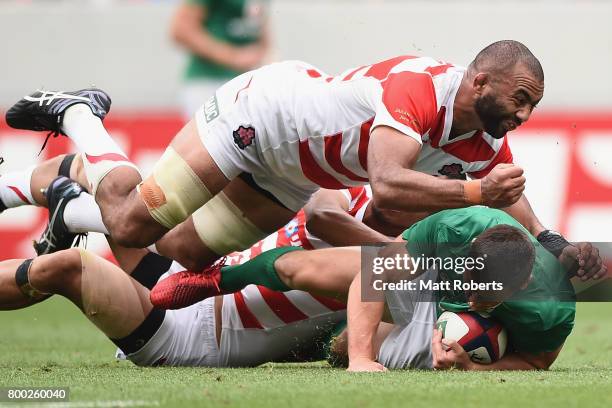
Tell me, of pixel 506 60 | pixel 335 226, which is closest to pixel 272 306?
pixel 335 226

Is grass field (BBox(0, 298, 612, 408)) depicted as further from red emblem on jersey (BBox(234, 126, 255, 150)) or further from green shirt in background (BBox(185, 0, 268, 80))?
green shirt in background (BBox(185, 0, 268, 80))

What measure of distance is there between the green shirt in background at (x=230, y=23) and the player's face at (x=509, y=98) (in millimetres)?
4808

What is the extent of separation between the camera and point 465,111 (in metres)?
5.40

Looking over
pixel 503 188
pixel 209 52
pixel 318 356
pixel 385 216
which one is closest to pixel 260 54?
pixel 209 52

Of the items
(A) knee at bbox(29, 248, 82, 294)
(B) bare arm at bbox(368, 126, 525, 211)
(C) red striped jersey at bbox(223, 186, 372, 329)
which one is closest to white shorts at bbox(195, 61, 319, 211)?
(C) red striped jersey at bbox(223, 186, 372, 329)

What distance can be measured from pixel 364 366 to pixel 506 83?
1.37 metres

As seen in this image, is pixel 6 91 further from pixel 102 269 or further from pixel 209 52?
pixel 102 269

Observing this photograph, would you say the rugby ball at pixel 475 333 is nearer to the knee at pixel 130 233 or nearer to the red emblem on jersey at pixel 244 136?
the red emblem on jersey at pixel 244 136

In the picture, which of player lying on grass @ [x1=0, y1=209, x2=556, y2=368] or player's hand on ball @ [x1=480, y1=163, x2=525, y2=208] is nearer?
player's hand on ball @ [x1=480, y1=163, x2=525, y2=208]

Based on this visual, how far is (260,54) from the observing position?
397 inches

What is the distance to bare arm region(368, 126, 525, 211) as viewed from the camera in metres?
5.08

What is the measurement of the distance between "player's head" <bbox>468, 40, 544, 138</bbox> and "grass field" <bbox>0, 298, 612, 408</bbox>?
1146mm

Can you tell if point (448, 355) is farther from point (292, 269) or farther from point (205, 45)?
point (205, 45)

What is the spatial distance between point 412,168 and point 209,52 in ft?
16.3
